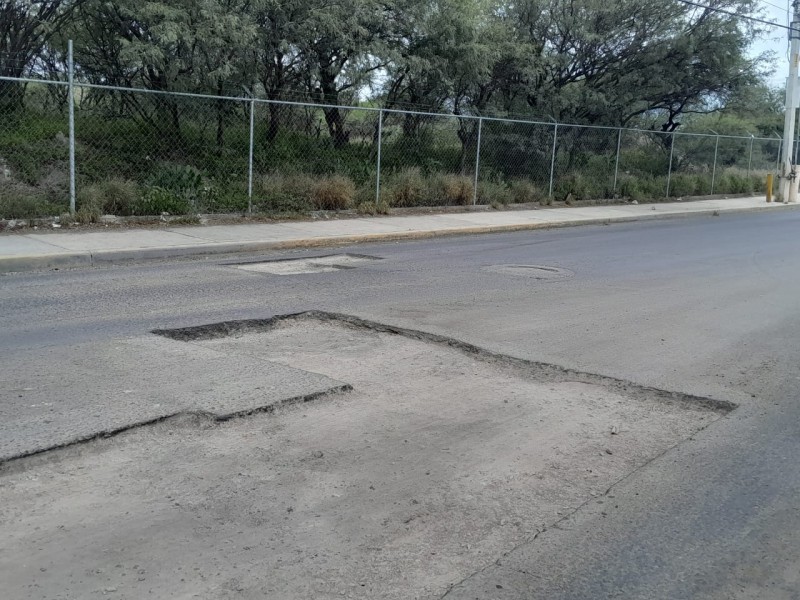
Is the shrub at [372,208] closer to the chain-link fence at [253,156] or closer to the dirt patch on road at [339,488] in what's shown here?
the chain-link fence at [253,156]

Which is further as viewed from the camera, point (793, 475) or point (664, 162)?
point (664, 162)

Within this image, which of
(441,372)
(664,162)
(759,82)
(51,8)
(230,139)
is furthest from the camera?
(664,162)

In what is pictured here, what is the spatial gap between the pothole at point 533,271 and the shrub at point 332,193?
5.78 meters

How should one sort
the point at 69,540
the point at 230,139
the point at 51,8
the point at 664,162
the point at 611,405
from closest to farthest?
the point at 69,540 < the point at 611,405 < the point at 51,8 < the point at 230,139 < the point at 664,162

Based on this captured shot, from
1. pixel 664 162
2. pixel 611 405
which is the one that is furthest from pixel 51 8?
pixel 664 162

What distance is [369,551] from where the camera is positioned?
3436 millimetres

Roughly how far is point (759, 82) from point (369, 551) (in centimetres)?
2602

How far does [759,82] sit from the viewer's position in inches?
992

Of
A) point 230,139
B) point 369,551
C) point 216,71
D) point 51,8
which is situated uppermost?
point 51,8

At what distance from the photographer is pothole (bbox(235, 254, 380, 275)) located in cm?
1037

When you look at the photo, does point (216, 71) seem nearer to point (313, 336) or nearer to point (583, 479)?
point (313, 336)

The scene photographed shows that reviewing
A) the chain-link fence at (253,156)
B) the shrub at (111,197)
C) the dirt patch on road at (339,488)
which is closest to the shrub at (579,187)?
the chain-link fence at (253,156)

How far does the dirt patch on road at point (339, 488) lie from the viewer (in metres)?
3.22

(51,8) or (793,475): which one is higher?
(51,8)
